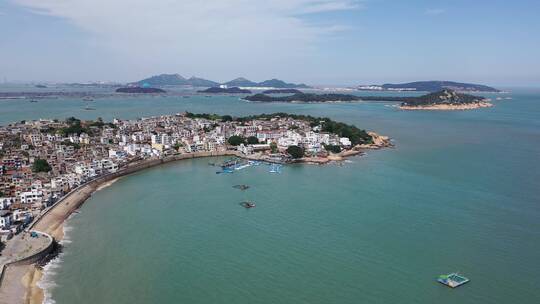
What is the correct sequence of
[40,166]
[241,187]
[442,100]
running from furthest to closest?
1. [442,100]
2. [40,166]
3. [241,187]

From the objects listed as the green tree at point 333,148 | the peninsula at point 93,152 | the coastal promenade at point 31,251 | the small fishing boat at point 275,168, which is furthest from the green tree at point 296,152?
the coastal promenade at point 31,251

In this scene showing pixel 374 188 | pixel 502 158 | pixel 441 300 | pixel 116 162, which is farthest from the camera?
pixel 502 158

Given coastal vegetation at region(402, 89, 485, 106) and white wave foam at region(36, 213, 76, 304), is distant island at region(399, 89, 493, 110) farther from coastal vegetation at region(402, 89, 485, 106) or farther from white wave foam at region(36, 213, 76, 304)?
white wave foam at region(36, 213, 76, 304)

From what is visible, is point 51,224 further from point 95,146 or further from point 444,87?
point 444,87

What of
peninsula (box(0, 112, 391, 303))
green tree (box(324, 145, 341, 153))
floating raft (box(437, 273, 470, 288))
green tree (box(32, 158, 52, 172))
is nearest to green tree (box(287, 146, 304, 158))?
peninsula (box(0, 112, 391, 303))

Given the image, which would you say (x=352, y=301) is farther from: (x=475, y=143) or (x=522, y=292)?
(x=475, y=143)

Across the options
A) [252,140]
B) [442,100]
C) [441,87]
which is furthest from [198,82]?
[252,140]

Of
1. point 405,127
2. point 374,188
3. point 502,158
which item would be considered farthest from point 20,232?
point 405,127
